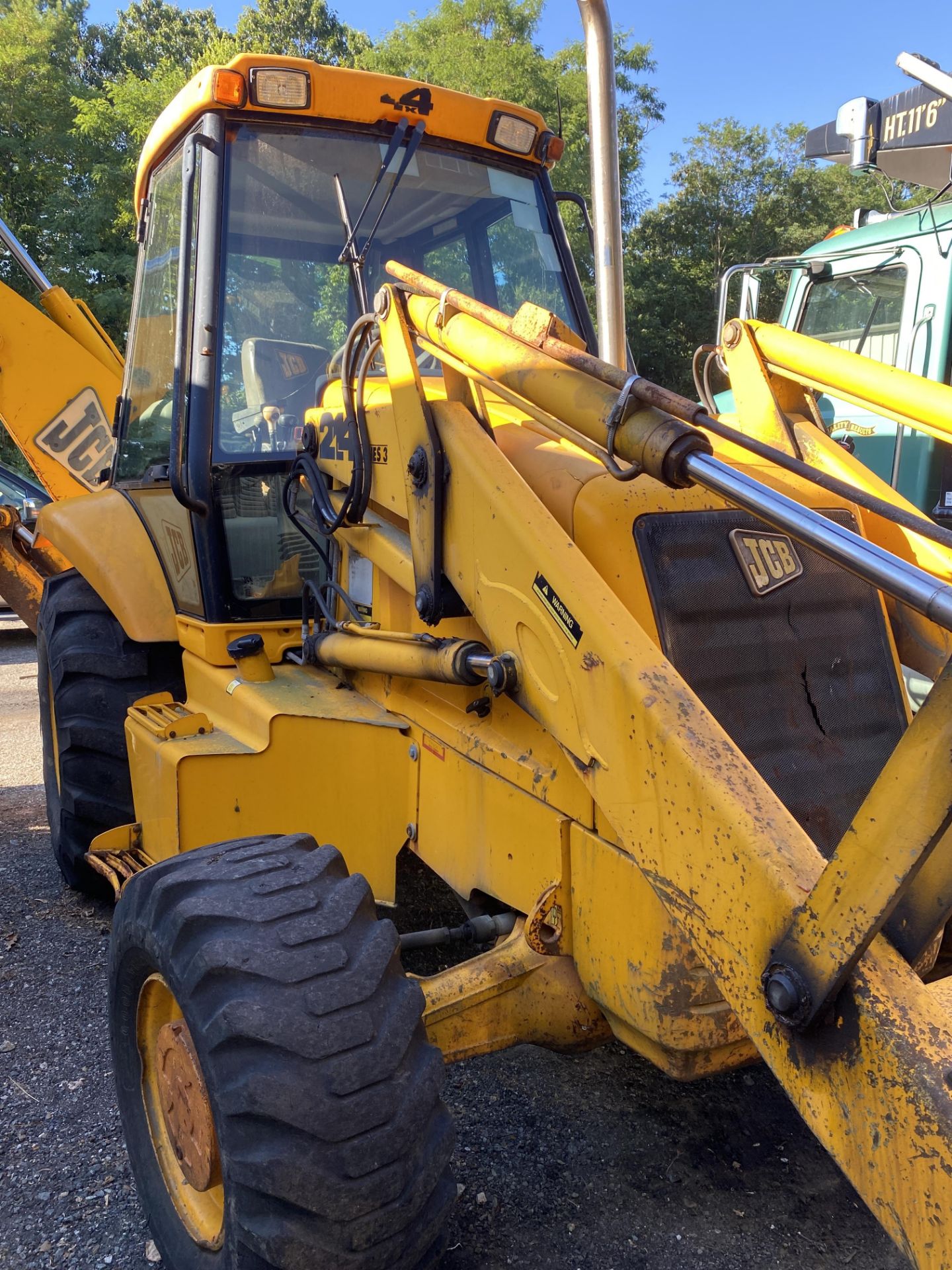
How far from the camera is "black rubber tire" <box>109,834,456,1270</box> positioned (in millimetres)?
1669

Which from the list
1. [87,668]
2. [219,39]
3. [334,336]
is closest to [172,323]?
[334,336]

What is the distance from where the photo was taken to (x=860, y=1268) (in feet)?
6.98

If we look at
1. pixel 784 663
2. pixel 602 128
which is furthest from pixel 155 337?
→ pixel 784 663

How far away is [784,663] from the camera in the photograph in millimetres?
2188

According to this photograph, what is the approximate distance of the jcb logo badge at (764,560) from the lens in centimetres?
221

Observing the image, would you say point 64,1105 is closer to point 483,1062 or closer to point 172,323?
point 483,1062

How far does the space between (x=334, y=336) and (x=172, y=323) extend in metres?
0.59

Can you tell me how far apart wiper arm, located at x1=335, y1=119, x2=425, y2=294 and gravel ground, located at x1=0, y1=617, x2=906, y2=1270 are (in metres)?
2.44

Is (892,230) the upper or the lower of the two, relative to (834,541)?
upper

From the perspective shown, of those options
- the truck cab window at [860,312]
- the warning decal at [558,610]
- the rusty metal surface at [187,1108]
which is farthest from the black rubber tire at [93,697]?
the truck cab window at [860,312]

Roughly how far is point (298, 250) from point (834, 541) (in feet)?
7.71

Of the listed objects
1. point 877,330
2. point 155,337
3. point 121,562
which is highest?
point 877,330

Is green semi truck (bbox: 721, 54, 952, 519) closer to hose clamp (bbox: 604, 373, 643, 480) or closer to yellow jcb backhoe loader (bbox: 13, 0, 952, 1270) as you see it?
yellow jcb backhoe loader (bbox: 13, 0, 952, 1270)

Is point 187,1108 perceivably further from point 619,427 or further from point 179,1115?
point 619,427
